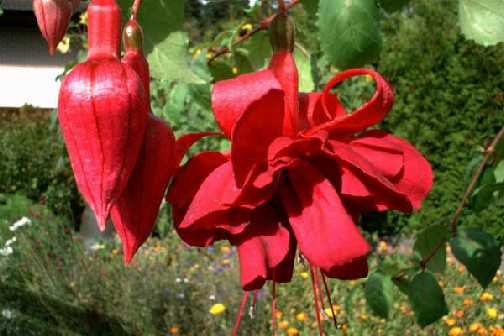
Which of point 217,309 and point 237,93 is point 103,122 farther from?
point 217,309

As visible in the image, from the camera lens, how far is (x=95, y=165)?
30cm

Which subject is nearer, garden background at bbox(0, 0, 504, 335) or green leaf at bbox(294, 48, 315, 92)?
green leaf at bbox(294, 48, 315, 92)

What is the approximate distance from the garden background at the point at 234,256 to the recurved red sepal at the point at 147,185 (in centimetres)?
39

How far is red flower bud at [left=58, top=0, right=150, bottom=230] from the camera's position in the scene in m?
0.28

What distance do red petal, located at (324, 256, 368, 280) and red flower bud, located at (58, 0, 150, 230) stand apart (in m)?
0.10

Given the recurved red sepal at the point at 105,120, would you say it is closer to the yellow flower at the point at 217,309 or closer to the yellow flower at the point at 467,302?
the yellow flower at the point at 217,309

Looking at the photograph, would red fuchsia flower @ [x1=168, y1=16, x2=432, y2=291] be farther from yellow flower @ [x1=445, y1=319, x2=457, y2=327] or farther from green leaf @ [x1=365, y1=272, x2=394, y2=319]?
yellow flower @ [x1=445, y1=319, x2=457, y2=327]

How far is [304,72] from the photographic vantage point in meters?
0.69

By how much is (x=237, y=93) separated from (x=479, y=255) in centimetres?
53

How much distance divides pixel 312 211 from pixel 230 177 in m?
0.04

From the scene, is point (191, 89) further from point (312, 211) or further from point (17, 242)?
point (17, 242)

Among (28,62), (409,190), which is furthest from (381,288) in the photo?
(28,62)

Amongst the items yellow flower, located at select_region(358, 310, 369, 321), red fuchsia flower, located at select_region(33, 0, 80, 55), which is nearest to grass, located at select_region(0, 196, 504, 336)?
yellow flower, located at select_region(358, 310, 369, 321)

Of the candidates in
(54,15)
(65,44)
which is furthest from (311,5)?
(65,44)
